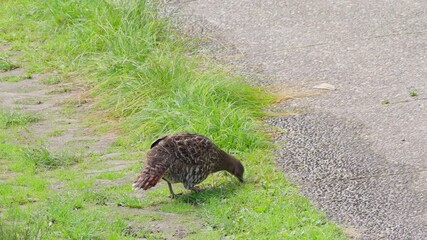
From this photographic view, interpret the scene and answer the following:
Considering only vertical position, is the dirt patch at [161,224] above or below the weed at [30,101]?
above

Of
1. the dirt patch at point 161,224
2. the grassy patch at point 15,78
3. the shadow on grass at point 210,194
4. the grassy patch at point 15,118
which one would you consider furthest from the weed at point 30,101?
the dirt patch at point 161,224

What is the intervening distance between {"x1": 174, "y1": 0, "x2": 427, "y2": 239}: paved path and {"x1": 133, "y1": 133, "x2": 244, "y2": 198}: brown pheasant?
61cm

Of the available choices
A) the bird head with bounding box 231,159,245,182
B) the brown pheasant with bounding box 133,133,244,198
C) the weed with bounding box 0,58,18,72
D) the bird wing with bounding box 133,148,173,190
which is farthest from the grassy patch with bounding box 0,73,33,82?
the bird head with bounding box 231,159,245,182

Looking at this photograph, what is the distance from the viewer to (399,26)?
37.6ft

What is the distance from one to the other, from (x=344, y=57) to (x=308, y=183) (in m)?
3.12

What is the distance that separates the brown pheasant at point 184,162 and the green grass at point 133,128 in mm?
169

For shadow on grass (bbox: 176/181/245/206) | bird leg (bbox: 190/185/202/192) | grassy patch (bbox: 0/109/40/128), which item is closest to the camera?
shadow on grass (bbox: 176/181/245/206)

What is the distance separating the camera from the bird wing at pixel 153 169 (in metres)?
7.45

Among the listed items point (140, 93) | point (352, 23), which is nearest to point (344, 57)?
point (352, 23)

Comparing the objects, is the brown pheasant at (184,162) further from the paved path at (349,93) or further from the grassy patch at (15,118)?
the grassy patch at (15,118)

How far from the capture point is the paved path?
24.9 ft

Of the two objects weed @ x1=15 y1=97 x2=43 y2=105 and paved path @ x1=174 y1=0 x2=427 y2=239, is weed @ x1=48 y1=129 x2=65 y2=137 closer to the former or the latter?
weed @ x1=15 y1=97 x2=43 y2=105

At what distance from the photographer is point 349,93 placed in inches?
387

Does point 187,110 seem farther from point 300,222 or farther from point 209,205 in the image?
point 300,222
